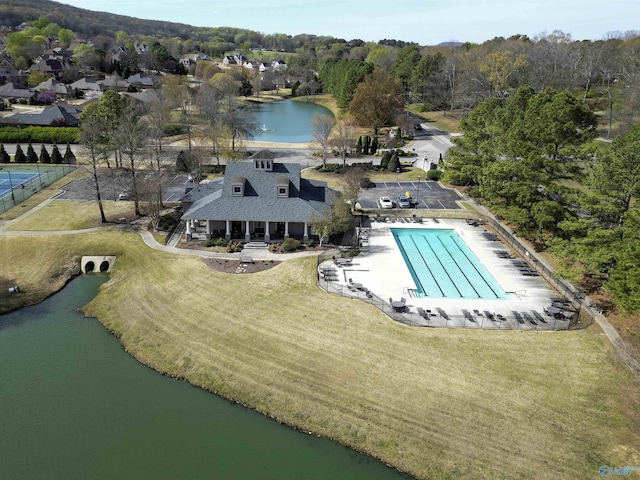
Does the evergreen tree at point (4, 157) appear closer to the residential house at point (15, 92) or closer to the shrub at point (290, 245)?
the shrub at point (290, 245)

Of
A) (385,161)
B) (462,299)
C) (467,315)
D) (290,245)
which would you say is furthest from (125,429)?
(385,161)

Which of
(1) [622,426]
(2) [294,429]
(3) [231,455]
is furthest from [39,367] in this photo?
(1) [622,426]

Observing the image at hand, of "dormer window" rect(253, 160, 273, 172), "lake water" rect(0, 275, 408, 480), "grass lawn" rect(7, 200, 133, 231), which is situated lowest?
"lake water" rect(0, 275, 408, 480)

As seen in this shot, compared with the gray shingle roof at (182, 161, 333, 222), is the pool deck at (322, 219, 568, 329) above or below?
below

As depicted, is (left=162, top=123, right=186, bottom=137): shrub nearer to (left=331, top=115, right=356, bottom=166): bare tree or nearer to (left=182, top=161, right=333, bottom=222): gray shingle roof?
(left=331, top=115, right=356, bottom=166): bare tree

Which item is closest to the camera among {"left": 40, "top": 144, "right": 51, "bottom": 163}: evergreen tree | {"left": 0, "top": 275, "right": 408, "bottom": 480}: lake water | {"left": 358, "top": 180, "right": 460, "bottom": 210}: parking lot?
{"left": 0, "top": 275, "right": 408, "bottom": 480}: lake water

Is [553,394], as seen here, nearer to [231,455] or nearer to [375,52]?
[231,455]

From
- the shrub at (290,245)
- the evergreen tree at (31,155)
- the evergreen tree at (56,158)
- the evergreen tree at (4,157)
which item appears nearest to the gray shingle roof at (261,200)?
the shrub at (290,245)

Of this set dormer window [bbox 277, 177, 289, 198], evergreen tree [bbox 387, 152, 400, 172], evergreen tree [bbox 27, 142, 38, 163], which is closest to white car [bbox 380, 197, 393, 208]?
dormer window [bbox 277, 177, 289, 198]
